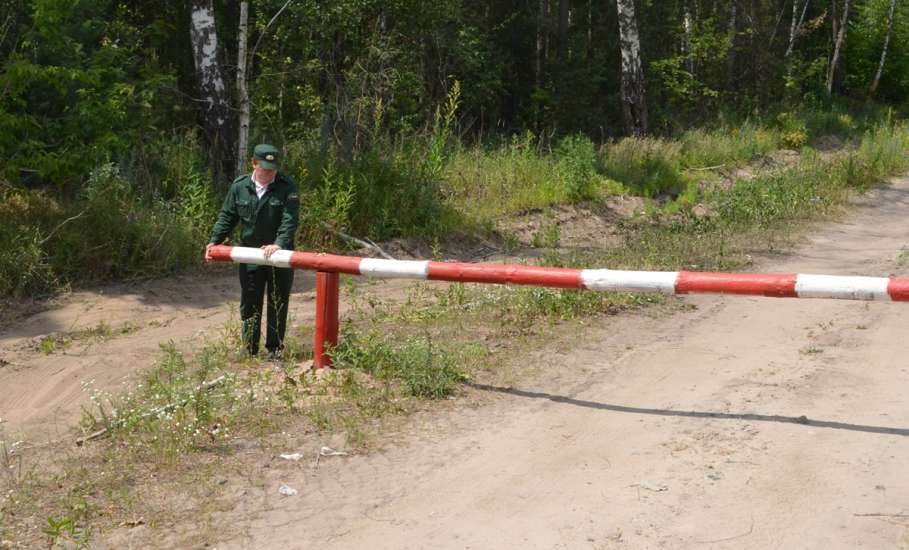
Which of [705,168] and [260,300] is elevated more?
[705,168]

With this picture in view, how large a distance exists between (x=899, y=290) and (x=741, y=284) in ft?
2.98

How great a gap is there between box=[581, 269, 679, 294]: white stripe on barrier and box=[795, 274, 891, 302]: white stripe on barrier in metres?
0.81

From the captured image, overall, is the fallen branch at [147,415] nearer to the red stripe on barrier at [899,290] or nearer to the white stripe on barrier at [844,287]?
the white stripe on barrier at [844,287]

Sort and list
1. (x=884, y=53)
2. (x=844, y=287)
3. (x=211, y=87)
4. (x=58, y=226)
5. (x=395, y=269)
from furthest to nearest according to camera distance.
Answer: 1. (x=884, y=53)
2. (x=211, y=87)
3. (x=58, y=226)
4. (x=395, y=269)
5. (x=844, y=287)

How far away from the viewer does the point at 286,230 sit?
27.6 ft

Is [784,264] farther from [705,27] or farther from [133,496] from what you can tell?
[705,27]

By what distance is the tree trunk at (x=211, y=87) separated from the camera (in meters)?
14.0

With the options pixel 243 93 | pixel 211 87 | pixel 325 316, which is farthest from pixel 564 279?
pixel 211 87

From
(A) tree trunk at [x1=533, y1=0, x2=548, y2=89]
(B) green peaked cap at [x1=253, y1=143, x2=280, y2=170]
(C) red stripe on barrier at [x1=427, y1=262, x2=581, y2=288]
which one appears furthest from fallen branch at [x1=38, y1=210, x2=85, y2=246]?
(A) tree trunk at [x1=533, y1=0, x2=548, y2=89]

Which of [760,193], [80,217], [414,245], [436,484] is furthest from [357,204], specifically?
[436,484]

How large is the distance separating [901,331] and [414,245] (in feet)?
21.0

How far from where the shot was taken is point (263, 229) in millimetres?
8633

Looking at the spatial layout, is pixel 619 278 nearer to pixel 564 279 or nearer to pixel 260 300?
pixel 564 279

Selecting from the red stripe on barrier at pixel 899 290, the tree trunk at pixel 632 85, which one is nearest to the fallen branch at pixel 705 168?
the tree trunk at pixel 632 85
